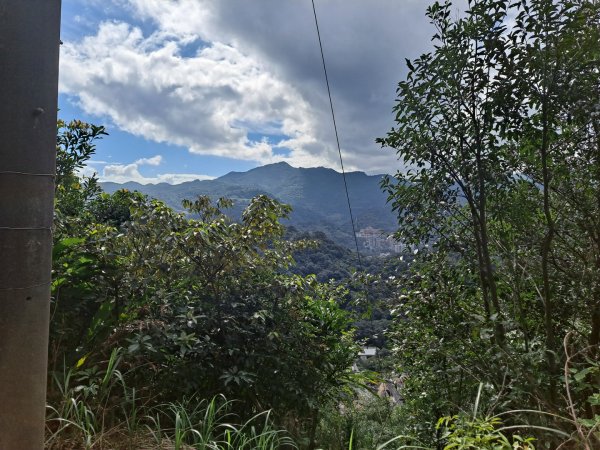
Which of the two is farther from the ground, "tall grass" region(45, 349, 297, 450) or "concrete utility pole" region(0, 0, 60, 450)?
"concrete utility pole" region(0, 0, 60, 450)

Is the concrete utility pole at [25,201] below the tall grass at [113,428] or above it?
above

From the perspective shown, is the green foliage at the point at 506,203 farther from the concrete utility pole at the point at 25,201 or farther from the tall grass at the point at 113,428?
the concrete utility pole at the point at 25,201

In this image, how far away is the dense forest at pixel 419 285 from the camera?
2301 millimetres

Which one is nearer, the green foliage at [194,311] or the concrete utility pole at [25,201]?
the concrete utility pole at [25,201]

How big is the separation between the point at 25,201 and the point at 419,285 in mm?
3093

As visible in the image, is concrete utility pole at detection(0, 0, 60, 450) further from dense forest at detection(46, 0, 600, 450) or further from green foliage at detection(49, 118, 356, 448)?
green foliage at detection(49, 118, 356, 448)

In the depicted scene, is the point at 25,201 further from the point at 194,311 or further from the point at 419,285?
the point at 419,285

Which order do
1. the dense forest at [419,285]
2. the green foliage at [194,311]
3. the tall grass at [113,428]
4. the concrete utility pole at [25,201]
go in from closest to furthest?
the concrete utility pole at [25,201] < the tall grass at [113,428] < the dense forest at [419,285] < the green foliage at [194,311]

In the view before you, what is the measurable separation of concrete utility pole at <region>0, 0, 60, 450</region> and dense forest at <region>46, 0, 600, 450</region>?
36.6 inches

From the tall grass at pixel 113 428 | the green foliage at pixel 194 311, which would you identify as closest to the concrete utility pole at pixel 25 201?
the tall grass at pixel 113 428

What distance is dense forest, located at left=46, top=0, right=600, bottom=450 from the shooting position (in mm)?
2301

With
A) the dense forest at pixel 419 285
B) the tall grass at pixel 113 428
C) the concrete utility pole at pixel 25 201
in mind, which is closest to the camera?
the concrete utility pole at pixel 25 201

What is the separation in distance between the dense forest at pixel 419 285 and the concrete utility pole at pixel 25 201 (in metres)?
0.93

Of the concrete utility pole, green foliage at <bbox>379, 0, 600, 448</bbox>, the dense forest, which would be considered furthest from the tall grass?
green foliage at <bbox>379, 0, 600, 448</bbox>
